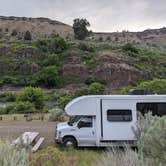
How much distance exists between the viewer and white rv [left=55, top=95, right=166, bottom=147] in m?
16.6

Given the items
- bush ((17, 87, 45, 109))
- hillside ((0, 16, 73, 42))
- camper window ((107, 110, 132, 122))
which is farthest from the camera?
hillside ((0, 16, 73, 42))

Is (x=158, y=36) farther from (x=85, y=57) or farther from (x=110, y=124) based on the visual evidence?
(x=110, y=124)

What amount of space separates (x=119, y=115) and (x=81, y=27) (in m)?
81.6

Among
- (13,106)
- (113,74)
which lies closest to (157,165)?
(13,106)

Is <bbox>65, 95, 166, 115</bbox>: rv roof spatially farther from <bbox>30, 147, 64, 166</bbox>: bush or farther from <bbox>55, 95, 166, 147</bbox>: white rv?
<bbox>30, 147, 64, 166</bbox>: bush

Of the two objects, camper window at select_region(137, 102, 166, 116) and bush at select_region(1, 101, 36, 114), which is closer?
camper window at select_region(137, 102, 166, 116)

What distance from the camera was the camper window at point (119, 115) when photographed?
16.7 m

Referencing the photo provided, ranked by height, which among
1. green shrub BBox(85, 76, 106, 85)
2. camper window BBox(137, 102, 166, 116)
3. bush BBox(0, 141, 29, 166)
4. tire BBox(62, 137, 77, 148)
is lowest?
green shrub BBox(85, 76, 106, 85)

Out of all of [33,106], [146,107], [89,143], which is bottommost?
[33,106]

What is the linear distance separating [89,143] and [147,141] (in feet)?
25.1

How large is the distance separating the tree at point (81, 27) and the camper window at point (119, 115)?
264 feet

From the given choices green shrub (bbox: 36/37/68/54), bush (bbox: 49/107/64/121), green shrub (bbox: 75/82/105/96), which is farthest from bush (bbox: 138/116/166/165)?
green shrub (bbox: 36/37/68/54)

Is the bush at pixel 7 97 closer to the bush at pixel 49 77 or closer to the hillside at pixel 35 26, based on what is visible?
Answer: the bush at pixel 49 77

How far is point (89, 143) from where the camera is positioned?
55.3 ft
